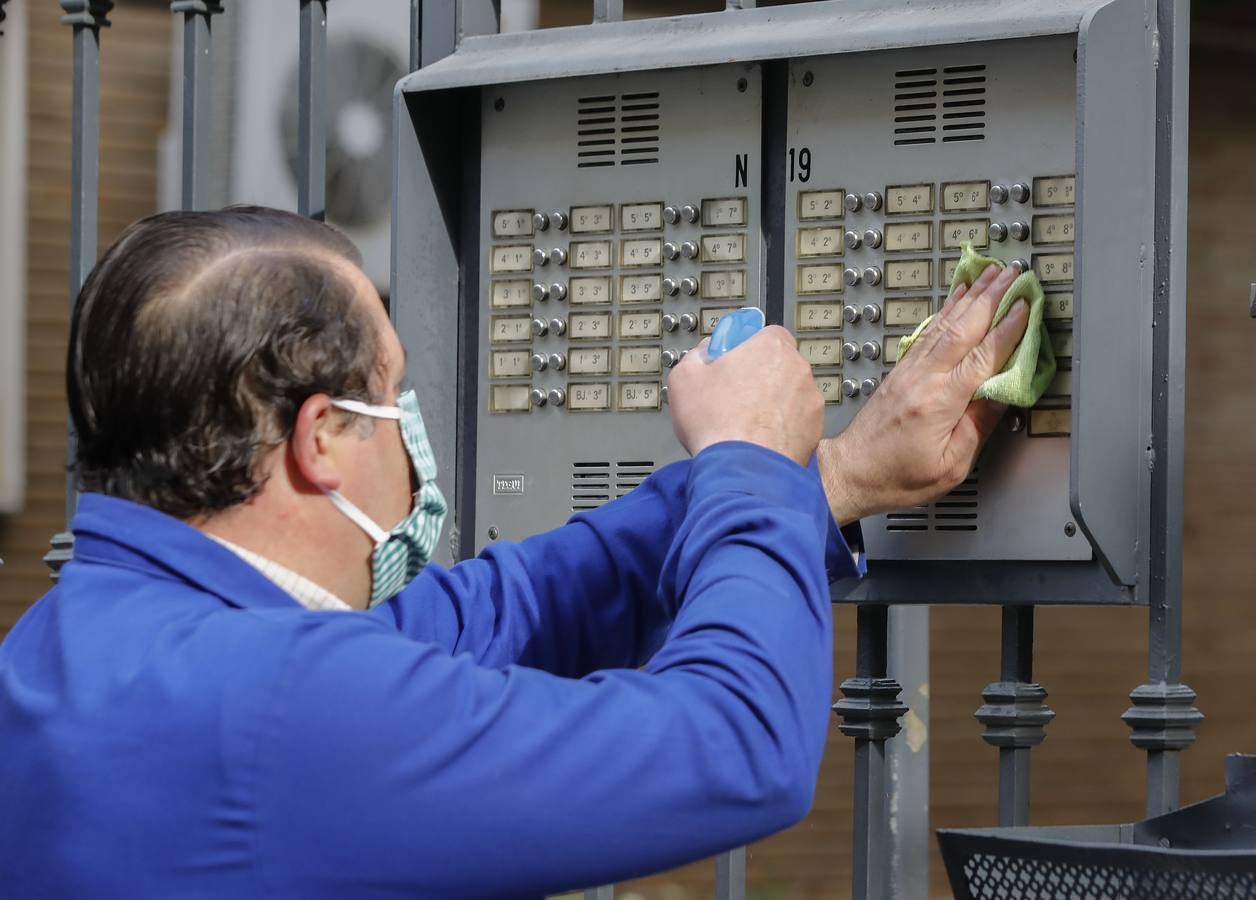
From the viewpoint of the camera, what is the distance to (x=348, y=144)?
5.71 metres

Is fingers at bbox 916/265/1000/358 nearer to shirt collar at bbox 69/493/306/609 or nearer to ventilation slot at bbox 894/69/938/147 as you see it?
ventilation slot at bbox 894/69/938/147

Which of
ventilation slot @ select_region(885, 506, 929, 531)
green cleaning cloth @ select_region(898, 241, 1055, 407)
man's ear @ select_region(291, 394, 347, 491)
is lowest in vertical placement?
ventilation slot @ select_region(885, 506, 929, 531)

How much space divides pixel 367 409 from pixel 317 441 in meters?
0.06

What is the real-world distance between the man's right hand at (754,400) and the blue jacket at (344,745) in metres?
0.29

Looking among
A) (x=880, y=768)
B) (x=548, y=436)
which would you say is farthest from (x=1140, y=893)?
(x=548, y=436)

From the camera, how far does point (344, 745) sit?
165cm

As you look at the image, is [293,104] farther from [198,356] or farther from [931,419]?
[198,356]

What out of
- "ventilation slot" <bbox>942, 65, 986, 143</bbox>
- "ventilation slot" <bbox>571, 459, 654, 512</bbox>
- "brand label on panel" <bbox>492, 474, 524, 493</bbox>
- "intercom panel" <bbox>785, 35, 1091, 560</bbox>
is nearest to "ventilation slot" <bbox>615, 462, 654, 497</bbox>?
"ventilation slot" <bbox>571, 459, 654, 512</bbox>

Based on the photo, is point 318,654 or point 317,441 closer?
point 318,654

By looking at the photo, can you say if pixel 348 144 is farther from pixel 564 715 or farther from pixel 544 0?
pixel 564 715

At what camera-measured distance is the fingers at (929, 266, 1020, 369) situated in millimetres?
2414

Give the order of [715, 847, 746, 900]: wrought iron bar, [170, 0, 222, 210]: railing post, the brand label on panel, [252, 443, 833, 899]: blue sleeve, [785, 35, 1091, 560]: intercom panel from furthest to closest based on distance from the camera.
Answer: [170, 0, 222, 210]: railing post → the brand label on panel → [715, 847, 746, 900]: wrought iron bar → [785, 35, 1091, 560]: intercom panel → [252, 443, 833, 899]: blue sleeve

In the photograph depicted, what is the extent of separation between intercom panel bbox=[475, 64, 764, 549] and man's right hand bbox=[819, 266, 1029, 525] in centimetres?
37

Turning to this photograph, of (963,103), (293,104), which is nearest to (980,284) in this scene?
(963,103)
